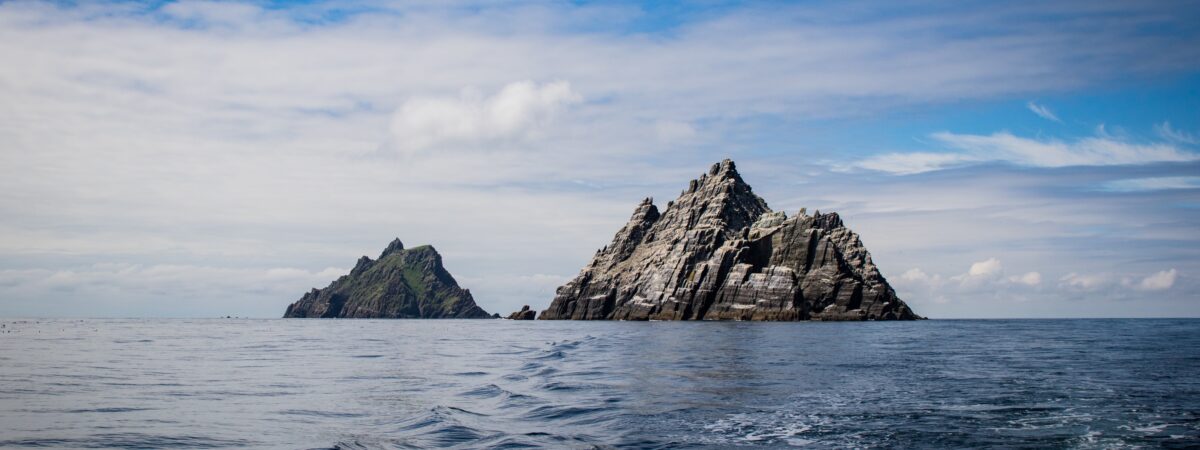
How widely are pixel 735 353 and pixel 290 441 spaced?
154ft

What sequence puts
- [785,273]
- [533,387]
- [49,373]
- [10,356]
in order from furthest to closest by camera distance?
1. [785,273]
2. [10,356]
3. [49,373]
4. [533,387]

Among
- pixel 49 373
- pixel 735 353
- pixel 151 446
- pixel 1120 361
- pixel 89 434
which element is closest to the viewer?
pixel 151 446

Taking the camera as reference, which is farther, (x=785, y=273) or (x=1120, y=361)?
(x=785, y=273)

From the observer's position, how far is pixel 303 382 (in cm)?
4394

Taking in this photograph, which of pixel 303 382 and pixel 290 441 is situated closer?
pixel 290 441

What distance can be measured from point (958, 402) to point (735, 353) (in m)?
34.7

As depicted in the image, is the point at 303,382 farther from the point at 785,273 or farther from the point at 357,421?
the point at 785,273

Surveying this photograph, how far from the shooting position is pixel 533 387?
4312cm

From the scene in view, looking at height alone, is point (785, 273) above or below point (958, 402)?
above

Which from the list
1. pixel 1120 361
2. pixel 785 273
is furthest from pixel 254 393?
pixel 785 273

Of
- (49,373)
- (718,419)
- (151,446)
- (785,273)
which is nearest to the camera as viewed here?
(151,446)

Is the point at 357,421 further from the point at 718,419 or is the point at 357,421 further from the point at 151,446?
the point at 718,419

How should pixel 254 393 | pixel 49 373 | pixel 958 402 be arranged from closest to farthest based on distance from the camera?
1. pixel 958 402
2. pixel 254 393
3. pixel 49 373

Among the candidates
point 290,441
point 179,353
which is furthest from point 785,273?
point 290,441
